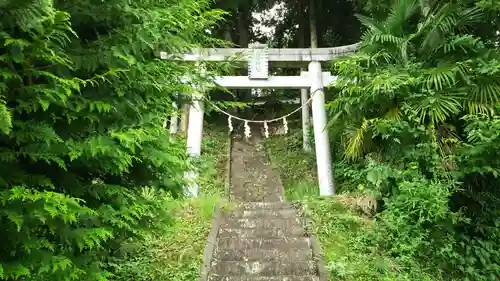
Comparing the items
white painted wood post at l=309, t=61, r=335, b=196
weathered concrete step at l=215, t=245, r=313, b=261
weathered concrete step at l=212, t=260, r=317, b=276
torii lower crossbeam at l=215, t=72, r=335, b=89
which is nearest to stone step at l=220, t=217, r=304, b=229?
weathered concrete step at l=215, t=245, r=313, b=261

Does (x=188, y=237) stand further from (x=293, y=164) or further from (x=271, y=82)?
(x=293, y=164)

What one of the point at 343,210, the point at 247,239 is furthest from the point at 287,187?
the point at 247,239

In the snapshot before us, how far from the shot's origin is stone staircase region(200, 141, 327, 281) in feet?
17.7

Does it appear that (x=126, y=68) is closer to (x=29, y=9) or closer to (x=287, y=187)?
(x=29, y=9)

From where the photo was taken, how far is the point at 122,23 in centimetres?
322

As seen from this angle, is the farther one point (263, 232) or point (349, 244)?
point (263, 232)

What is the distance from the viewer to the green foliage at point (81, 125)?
2465mm

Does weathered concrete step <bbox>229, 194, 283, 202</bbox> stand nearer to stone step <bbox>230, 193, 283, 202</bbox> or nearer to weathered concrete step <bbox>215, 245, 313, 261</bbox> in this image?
stone step <bbox>230, 193, 283, 202</bbox>

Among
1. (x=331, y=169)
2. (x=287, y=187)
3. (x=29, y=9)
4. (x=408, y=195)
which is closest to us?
(x=29, y=9)

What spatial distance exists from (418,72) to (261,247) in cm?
360

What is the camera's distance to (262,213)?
23.2ft

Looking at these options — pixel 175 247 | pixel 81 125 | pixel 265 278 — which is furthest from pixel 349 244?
pixel 81 125

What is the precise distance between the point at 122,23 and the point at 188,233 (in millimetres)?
3871

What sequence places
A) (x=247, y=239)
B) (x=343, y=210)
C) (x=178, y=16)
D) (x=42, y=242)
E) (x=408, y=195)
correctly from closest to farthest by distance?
(x=42, y=242)
(x=178, y=16)
(x=408, y=195)
(x=247, y=239)
(x=343, y=210)
